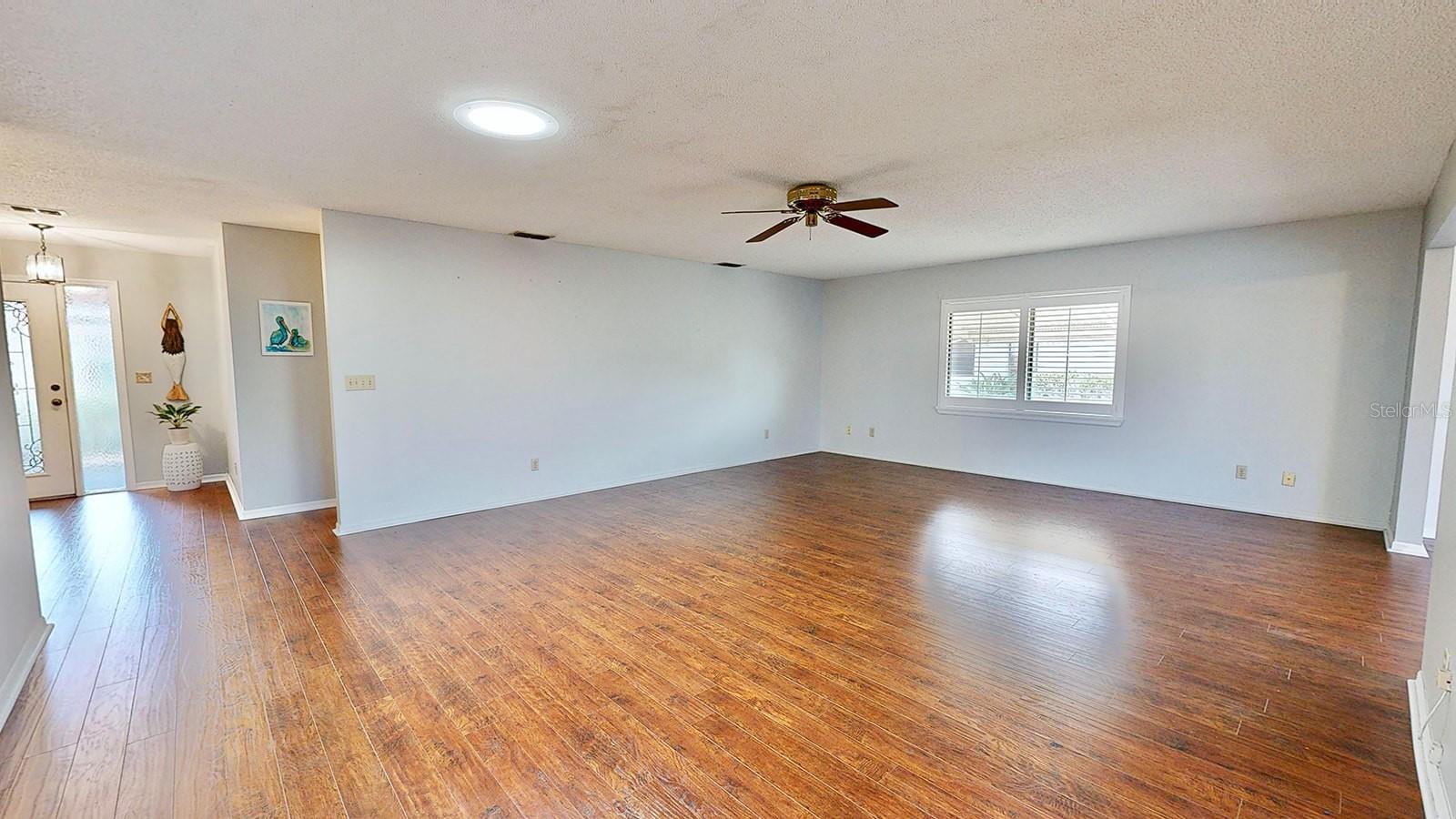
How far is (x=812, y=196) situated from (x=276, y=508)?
4.99 metres

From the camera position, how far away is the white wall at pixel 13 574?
7.37 ft

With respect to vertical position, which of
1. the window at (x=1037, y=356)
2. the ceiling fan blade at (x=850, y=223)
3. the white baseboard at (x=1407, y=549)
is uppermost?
the ceiling fan blade at (x=850, y=223)

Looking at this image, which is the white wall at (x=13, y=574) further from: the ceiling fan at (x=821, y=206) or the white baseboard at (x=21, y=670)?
the ceiling fan at (x=821, y=206)

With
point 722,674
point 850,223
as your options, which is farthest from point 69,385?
point 850,223

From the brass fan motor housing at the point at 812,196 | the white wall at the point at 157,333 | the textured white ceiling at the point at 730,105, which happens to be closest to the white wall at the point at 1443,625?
the textured white ceiling at the point at 730,105

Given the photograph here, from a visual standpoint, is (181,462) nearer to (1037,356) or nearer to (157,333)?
(157,333)

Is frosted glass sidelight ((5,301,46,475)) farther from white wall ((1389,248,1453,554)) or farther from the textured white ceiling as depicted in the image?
white wall ((1389,248,1453,554))

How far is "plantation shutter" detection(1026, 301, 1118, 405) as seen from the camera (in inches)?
214

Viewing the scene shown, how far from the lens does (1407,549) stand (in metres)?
3.76

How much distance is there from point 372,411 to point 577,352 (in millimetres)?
1762

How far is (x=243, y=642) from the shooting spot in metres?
2.67

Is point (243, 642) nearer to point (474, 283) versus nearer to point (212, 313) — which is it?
point (474, 283)

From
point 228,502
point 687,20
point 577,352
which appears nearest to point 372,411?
point 577,352

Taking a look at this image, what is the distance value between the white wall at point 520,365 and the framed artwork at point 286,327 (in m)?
1.14
